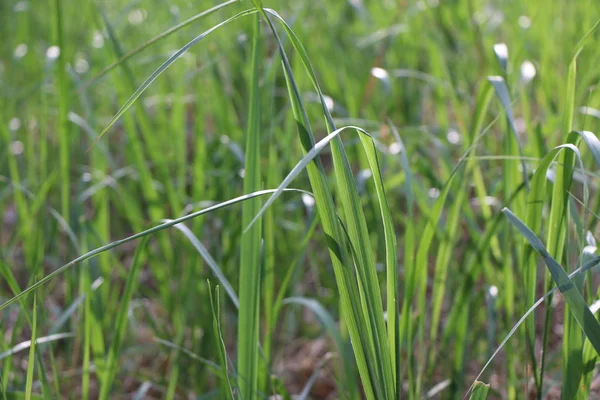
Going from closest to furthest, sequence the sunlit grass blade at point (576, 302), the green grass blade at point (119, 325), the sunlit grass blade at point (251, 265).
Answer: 1. the sunlit grass blade at point (576, 302)
2. the sunlit grass blade at point (251, 265)
3. the green grass blade at point (119, 325)

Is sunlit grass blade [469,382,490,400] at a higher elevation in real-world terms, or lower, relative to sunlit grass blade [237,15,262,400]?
lower

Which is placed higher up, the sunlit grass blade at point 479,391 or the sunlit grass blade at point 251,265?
the sunlit grass blade at point 251,265

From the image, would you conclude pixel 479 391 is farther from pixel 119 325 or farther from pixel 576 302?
pixel 119 325

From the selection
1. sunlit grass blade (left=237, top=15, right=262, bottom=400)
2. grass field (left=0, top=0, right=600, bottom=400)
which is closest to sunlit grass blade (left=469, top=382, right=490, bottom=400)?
grass field (left=0, top=0, right=600, bottom=400)

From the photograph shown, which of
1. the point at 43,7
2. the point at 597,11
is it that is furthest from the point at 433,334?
the point at 43,7

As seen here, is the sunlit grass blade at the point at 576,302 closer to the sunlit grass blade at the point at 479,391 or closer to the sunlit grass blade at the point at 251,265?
the sunlit grass blade at the point at 479,391

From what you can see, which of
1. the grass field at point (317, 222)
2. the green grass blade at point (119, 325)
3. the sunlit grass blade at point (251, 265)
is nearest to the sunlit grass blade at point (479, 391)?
the grass field at point (317, 222)

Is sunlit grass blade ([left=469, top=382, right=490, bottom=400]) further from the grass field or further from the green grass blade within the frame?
the green grass blade

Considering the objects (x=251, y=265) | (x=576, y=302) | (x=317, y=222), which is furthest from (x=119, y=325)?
(x=576, y=302)

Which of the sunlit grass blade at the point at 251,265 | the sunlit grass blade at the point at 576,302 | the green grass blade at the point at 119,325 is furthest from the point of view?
the green grass blade at the point at 119,325

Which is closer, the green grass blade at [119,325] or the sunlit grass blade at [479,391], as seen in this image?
the sunlit grass blade at [479,391]
